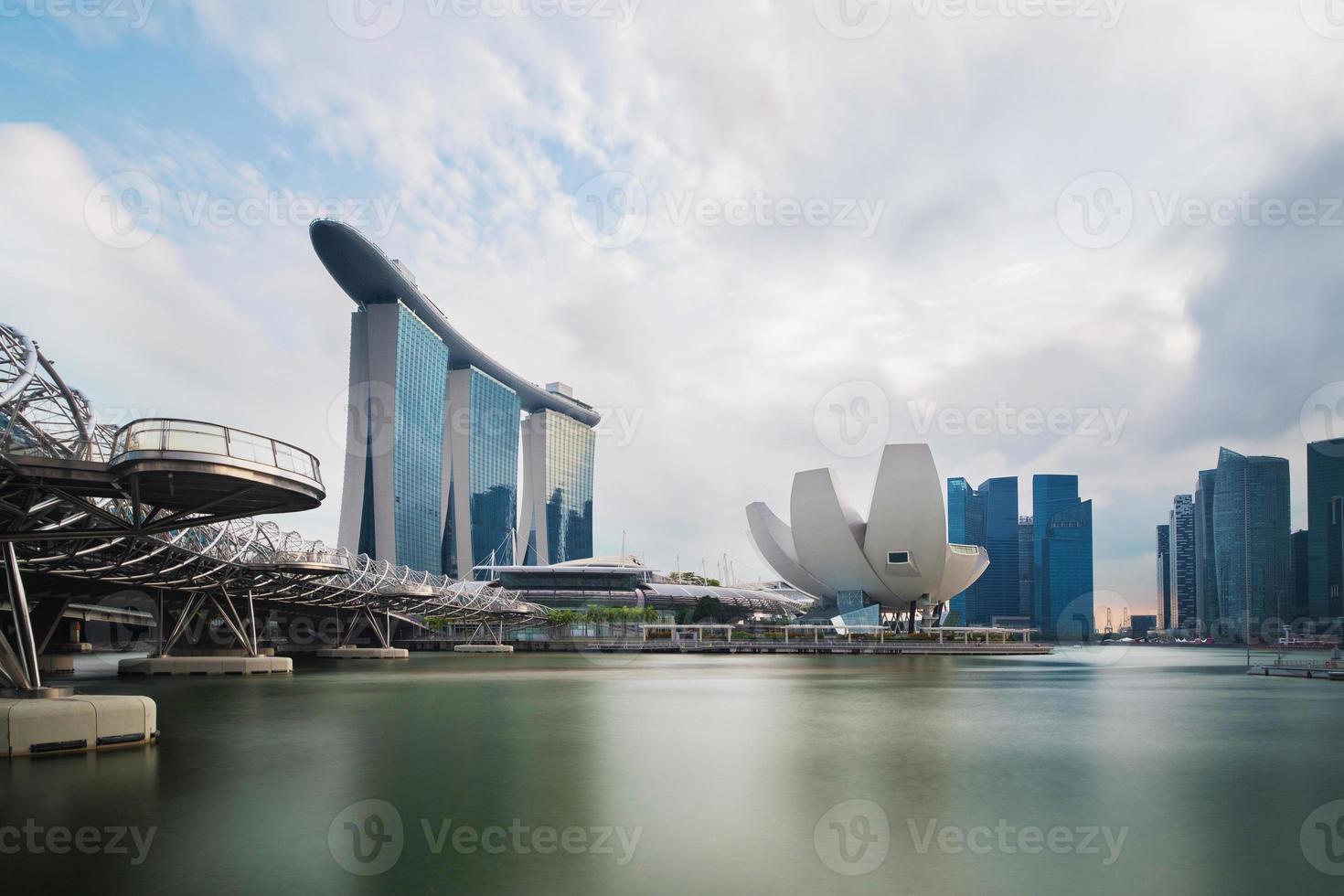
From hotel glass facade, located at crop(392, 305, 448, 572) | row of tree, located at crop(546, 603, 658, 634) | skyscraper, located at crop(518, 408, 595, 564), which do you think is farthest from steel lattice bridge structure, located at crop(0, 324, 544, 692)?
skyscraper, located at crop(518, 408, 595, 564)

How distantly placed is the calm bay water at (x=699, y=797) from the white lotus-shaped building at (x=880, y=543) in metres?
47.4

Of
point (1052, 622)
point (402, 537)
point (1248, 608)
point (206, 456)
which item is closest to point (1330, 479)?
point (1248, 608)

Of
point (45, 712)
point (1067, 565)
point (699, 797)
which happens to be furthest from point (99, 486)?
point (1067, 565)

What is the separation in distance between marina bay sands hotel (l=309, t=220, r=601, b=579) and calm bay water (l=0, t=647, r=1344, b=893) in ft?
256

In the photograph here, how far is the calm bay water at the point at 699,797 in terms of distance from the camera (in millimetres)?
8914

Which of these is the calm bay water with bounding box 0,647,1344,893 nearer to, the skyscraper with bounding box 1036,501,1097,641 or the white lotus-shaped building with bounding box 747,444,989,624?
the white lotus-shaped building with bounding box 747,444,989,624

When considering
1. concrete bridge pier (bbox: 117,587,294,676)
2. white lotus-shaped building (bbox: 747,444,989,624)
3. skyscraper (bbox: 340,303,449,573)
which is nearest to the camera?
concrete bridge pier (bbox: 117,587,294,676)

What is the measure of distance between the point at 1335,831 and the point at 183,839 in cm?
1254

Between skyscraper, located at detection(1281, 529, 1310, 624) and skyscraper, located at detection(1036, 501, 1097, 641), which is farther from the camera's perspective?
skyscraper, located at detection(1036, 501, 1097, 641)

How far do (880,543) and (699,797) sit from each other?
64414 mm

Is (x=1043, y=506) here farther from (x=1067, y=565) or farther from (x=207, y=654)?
(x=207, y=654)

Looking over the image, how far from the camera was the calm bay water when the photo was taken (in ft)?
29.2

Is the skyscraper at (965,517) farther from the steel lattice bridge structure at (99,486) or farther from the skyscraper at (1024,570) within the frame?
the steel lattice bridge structure at (99,486)

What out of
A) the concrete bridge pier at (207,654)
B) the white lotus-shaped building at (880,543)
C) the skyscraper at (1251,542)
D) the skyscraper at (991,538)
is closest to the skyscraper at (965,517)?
the skyscraper at (991,538)
